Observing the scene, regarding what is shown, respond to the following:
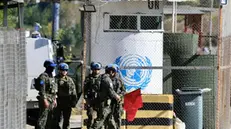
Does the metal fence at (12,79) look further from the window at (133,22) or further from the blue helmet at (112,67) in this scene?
the window at (133,22)

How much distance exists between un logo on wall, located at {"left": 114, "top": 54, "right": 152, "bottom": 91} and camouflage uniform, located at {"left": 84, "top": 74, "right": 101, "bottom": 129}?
1182 mm

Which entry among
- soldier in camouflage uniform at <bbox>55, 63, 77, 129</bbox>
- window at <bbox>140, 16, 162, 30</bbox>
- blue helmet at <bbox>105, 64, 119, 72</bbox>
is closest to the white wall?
window at <bbox>140, 16, 162, 30</bbox>

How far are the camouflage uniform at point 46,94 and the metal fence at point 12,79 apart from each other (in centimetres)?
166

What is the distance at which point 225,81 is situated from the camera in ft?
55.9

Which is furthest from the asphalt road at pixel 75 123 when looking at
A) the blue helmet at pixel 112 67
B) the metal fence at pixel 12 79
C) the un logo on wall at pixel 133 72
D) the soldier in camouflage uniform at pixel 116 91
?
the metal fence at pixel 12 79

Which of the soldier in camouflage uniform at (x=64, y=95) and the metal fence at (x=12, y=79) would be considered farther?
the soldier in camouflage uniform at (x=64, y=95)

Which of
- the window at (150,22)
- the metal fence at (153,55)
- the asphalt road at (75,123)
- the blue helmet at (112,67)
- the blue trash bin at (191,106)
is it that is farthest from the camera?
the asphalt road at (75,123)

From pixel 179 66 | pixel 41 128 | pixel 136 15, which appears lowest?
pixel 41 128

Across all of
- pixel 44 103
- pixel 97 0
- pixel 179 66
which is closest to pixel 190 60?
pixel 179 66

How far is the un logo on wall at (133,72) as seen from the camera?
55.6 ft

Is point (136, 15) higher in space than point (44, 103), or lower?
higher

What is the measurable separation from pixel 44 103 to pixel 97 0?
8.42ft

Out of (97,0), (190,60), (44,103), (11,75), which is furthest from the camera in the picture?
(190,60)

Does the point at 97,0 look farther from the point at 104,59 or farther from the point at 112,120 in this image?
the point at 112,120
